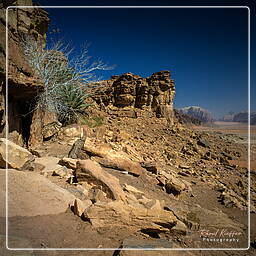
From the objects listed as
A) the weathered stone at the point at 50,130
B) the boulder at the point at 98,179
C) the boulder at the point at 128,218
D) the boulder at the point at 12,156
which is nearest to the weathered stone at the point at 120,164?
the boulder at the point at 98,179

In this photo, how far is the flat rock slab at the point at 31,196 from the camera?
74.0 inches

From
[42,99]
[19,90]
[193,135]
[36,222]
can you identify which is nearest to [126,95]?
[193,135]

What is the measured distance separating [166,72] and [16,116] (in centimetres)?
1419

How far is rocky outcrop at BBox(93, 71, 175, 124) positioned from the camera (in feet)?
51.0

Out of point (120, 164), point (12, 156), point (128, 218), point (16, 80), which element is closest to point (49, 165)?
point (12, 156)

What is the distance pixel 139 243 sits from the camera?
5.29ft

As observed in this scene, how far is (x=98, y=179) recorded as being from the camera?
2.77m

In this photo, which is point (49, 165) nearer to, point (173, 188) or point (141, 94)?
point (173, 188)

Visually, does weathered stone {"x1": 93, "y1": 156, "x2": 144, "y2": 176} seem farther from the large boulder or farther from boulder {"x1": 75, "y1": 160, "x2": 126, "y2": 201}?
boulder {"x1": 75, "y1": 160, "x2": 126, "y2": 201}

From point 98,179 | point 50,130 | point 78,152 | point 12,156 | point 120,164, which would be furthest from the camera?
point 50,130

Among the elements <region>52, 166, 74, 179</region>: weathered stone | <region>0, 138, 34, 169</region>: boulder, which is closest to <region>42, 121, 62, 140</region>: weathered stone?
<region>52, 166, 74, 179</region>: weathered stone

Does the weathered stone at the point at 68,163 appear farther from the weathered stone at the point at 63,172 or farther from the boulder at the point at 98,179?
the boulder at the point at 98,179

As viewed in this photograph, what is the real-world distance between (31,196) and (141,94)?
580 inches

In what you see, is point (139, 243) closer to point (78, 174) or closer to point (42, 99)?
point (78, 174)
